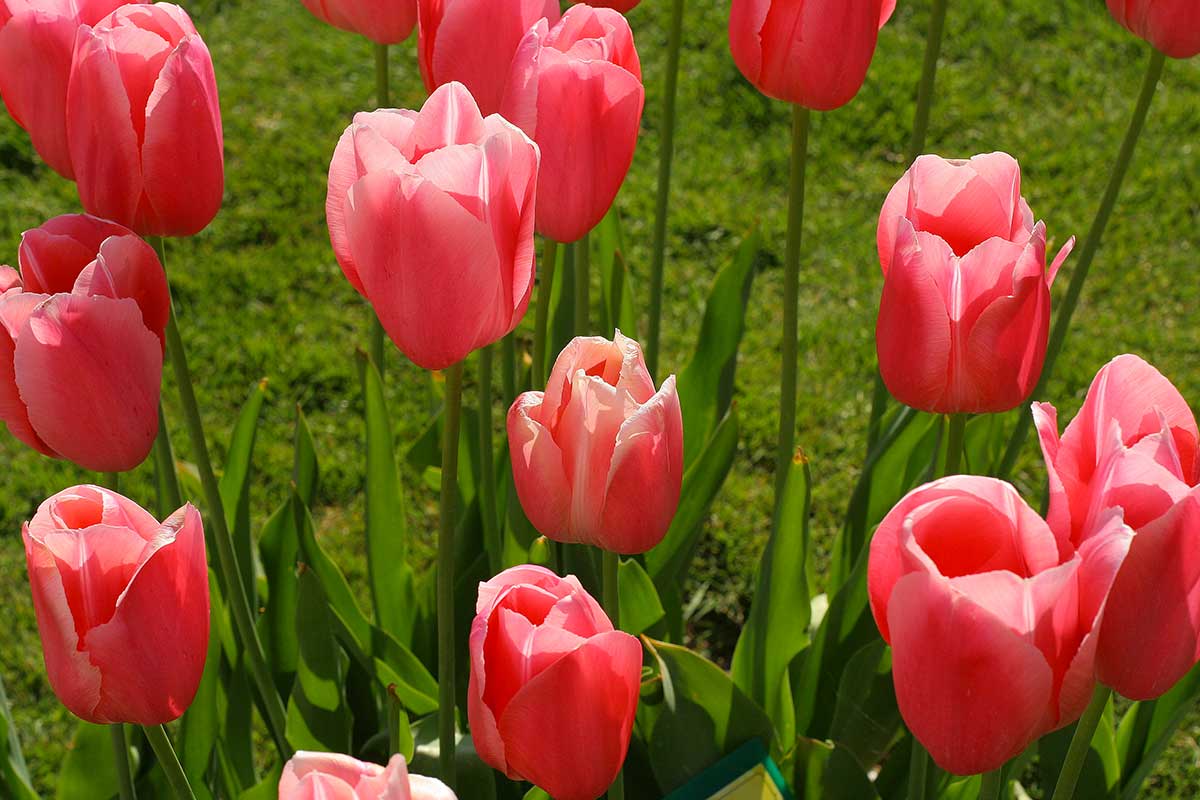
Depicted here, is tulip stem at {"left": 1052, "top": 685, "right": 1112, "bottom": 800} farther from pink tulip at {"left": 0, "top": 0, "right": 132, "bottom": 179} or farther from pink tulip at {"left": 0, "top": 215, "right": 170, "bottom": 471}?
pink tulip at {"left": 0, "top": 0, "right": 132, "bottom": 179}

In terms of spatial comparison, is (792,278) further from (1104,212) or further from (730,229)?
(730,229)

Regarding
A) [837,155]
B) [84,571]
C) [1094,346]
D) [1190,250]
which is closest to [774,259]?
[837,155]

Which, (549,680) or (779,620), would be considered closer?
(549,680)

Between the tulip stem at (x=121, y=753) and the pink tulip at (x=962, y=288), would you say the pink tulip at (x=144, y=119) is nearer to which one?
the tulip stem at (x=121, y=753)

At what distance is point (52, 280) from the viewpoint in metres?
0.99

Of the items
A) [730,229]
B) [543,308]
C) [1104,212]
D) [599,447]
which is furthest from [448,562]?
[730,229]

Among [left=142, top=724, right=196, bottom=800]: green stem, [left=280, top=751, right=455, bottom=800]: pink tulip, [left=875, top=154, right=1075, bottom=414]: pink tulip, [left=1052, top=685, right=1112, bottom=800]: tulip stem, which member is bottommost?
[left=142, top=724, right=196, bottom=800]: green stem

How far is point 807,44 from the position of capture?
115cm

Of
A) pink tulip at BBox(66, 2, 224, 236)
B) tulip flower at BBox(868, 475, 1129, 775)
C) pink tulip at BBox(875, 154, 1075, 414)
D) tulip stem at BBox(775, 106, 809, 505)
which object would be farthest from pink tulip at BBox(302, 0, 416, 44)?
tulip flower at BBox(868, 475, 1129, 775)

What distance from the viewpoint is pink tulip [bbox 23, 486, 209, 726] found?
816mm

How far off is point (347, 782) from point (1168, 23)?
979 mm

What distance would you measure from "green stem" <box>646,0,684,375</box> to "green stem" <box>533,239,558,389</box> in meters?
0.22

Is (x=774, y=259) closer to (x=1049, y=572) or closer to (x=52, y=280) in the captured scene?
(x=52, y=280)

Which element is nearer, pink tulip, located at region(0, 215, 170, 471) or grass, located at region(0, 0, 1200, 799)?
pink tulip, located at region(0, 215, 170, 471)
